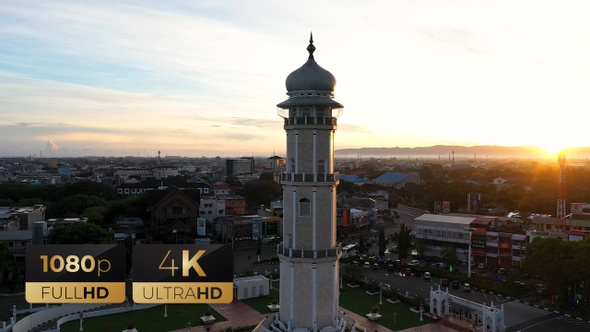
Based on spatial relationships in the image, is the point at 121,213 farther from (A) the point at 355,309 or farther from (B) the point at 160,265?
(B) the point at 160,265

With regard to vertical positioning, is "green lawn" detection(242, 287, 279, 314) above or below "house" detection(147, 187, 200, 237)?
below

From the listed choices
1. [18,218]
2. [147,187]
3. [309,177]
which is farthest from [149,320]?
[147,187]

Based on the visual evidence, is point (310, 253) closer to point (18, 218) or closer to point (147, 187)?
point (18, 218)

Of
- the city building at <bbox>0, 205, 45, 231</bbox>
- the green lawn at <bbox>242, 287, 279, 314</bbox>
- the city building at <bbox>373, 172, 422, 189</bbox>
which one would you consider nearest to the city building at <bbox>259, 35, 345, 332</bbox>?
the green lawn at <bbox>242, 287, 279, 314</bbox>

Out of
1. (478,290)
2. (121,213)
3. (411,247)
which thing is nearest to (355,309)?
(478,290)

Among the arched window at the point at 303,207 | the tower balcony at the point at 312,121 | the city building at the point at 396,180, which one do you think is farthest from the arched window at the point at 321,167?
the city building at the point at 396,180

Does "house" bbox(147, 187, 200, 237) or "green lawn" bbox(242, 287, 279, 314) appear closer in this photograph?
"green lawn" bbox(242, 287, 279, 314)

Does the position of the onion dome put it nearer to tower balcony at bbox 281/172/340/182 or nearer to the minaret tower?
the minaret tower

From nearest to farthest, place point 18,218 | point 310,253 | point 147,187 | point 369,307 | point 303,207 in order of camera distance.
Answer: point 310,253 → point 303,207 → point 369,307 → point 18,218 → point 147,187

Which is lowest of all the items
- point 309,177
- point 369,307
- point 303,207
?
point 369,307
